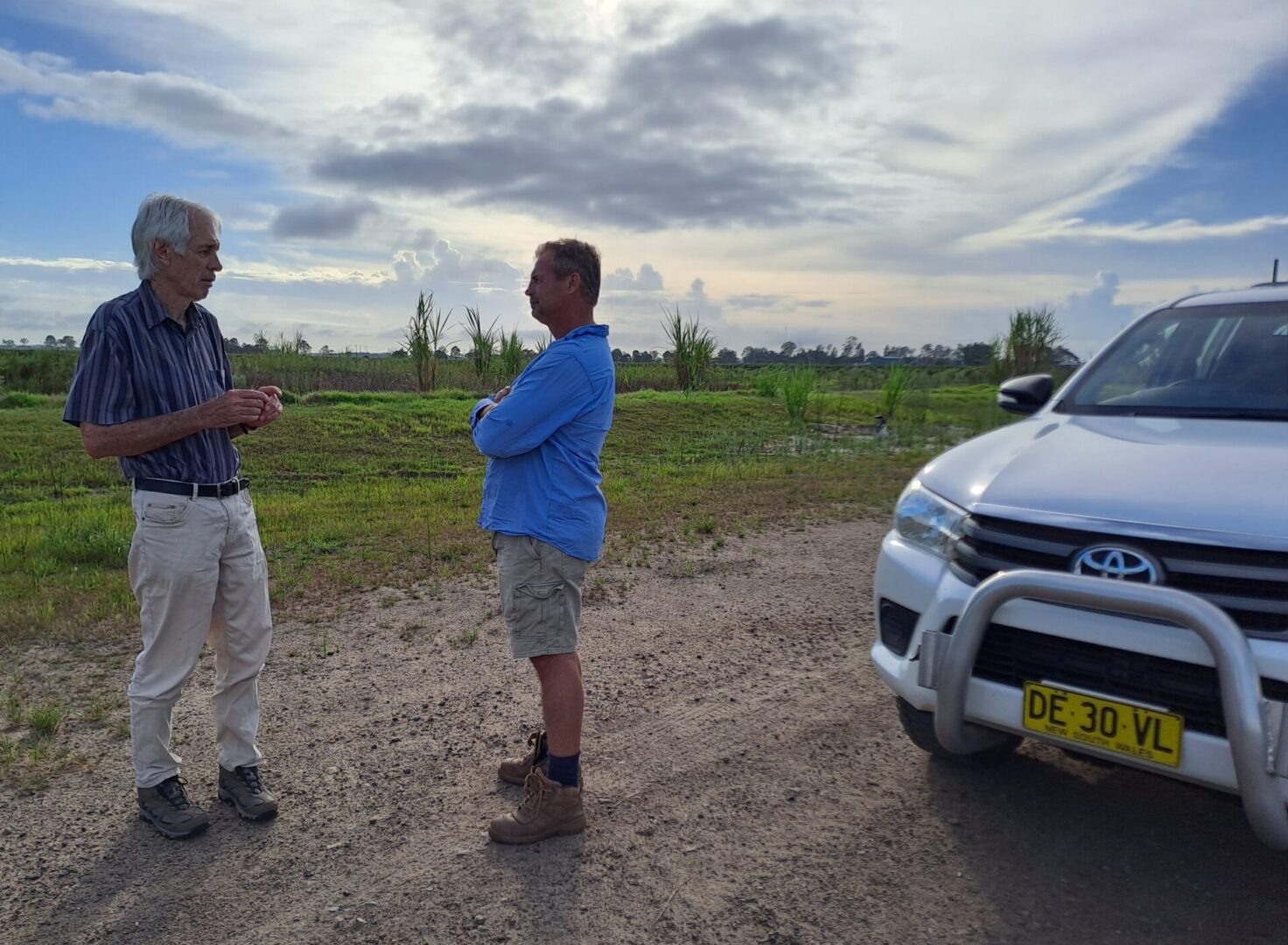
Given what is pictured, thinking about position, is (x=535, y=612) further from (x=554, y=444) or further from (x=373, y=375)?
(x=373, y=375)

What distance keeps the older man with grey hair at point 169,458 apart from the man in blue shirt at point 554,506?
906mm

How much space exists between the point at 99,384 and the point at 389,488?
270 inches

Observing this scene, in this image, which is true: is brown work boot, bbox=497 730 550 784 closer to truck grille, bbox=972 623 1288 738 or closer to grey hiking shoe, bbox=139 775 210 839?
grey hiking shoe, bbox=139 775 210 839

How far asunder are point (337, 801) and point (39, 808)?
1010mm

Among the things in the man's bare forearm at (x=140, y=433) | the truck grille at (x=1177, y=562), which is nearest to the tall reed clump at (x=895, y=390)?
the truck grille at (x=1177, y=562)

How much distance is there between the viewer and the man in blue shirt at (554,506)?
2932 millimetres

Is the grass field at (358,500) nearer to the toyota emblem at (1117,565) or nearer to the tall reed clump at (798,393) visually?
the tall reed clump at (798,393)

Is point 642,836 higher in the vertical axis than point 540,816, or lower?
lower

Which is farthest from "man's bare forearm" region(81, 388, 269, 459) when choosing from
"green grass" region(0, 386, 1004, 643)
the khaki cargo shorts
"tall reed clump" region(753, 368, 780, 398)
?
"tall reed clump" region(753, 368, 780, 398)

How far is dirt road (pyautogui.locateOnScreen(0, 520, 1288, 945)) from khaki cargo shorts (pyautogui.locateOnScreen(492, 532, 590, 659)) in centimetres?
67

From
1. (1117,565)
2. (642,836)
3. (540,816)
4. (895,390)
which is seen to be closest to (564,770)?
(540,816)

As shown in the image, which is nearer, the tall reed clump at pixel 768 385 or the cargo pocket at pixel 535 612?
the cargo pocket at pixel 535 612

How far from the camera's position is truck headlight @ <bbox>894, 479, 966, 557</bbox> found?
3098 millimetres

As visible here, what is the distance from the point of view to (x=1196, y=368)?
3.75 metres
